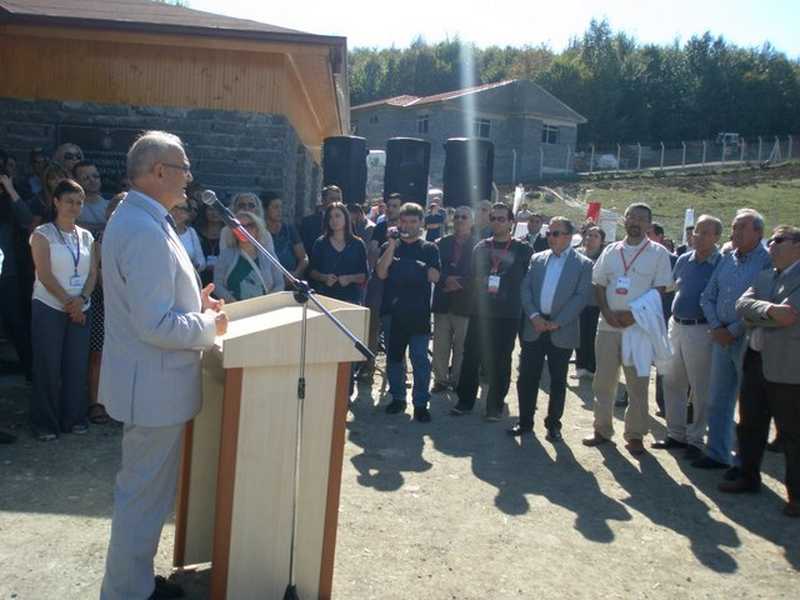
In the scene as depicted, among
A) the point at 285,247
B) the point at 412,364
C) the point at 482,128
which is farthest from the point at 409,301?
the point at 482,128

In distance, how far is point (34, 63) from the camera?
933 centimetres

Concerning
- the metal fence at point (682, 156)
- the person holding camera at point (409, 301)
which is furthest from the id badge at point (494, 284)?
the metal fence at point (682, 156)

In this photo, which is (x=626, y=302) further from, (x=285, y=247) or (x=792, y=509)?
(x=285, y=247)

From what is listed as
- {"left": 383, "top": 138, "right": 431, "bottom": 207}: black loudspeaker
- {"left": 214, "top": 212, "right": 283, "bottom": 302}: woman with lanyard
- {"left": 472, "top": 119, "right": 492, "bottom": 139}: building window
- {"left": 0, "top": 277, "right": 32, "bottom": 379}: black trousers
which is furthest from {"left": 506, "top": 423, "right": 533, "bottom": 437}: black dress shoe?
{"left": 472, "top": 119, "right": 492, "bottom": 139}: building window

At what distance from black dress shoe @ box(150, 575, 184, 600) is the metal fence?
166 feet

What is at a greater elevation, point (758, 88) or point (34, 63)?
point (758, 88)

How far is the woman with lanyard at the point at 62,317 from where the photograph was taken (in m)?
6.12

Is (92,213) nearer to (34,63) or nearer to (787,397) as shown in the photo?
(34,63)

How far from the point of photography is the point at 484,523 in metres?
5.14

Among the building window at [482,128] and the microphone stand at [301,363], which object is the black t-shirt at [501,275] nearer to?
the microphone stand at [301,363]

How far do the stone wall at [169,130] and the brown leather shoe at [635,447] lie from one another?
504 centimetres

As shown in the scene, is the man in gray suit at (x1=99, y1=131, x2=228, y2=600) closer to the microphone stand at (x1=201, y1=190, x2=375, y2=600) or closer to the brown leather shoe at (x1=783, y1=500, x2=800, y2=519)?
the microphone stand at (x1=201, y1=190, x2=375, y2=600)

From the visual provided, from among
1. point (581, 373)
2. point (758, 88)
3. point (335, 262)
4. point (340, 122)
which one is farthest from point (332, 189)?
point (758, 88)

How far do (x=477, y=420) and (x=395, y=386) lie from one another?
85 centimetres
